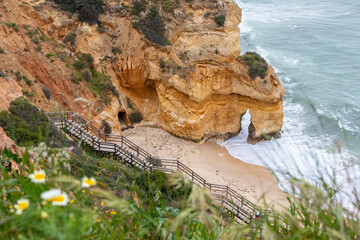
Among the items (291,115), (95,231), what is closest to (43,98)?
(95,231)

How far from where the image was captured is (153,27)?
82.5 ft

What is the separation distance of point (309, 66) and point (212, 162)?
27857mm

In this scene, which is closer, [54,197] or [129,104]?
[54,197]

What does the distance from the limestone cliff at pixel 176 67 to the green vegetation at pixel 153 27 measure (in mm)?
124

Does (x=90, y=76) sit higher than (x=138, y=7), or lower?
lower

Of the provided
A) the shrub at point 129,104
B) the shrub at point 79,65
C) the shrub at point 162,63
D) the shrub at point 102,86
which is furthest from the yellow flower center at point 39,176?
the shrub at point 129,104

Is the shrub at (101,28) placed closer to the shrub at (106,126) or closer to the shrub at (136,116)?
the shrub at (136,116)

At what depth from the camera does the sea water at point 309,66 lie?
2569cm

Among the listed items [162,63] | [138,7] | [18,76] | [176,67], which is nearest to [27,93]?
[18,76]

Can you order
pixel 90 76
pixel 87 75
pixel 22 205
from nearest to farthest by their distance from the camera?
pixel 22 205
pixel 87 75
pixel 90 76

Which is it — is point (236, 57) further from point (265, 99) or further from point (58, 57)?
point (58, 57)

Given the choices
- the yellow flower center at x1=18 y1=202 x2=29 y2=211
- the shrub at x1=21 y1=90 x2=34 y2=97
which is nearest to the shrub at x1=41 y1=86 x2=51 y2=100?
the shrub at x1=21 y1=90 x2=34 y2=97

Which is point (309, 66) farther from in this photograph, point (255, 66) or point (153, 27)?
point (153, 27)

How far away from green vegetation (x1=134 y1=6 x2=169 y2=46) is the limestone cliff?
0.41 feet
